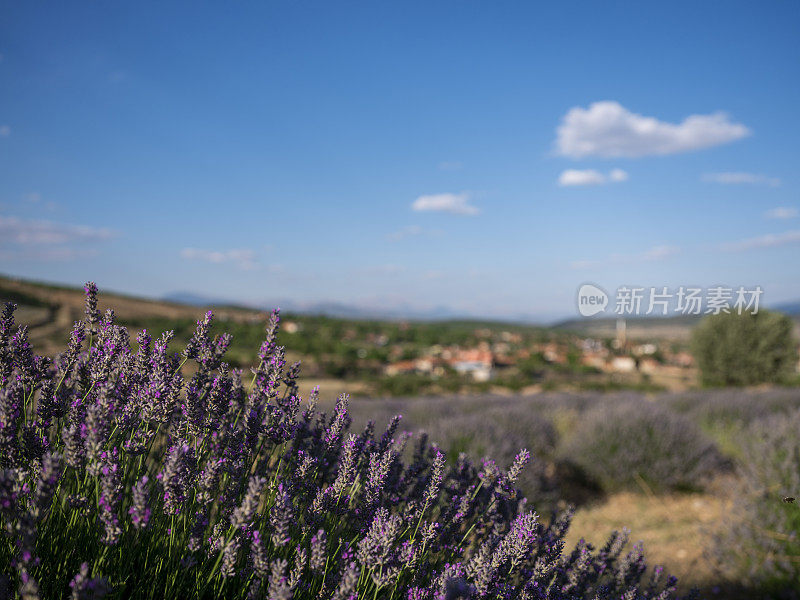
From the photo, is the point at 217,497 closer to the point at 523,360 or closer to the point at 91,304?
the point at 91,304

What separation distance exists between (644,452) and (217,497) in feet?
18.6

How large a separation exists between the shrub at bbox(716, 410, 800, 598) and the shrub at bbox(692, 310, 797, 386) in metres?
17.1

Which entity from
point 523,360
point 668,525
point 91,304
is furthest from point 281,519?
point 523,360

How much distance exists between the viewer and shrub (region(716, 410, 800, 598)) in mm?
3594

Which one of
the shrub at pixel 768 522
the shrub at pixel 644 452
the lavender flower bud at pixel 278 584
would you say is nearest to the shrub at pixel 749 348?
the shrub at pixel 644 452

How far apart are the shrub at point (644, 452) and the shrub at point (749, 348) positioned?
15.2 m

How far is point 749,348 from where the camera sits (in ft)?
61.9

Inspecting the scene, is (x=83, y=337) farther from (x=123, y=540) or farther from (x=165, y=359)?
(x=123, y=540)

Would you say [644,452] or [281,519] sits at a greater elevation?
[281,519]

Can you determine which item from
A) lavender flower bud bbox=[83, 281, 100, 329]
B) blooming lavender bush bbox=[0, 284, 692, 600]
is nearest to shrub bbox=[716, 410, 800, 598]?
blooming lavender bush bbox=[0, 284, 692, 600]

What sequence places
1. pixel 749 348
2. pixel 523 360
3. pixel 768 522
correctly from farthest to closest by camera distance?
pixel 523 360 < pixel 749 348 < pixel 768 522

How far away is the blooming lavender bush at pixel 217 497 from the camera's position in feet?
3.80

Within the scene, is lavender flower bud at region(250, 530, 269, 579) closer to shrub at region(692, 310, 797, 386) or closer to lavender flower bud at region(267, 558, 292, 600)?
lavender flower bud at region(267, 558, 292, 600)

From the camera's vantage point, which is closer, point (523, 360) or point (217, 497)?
point (217, 497)
